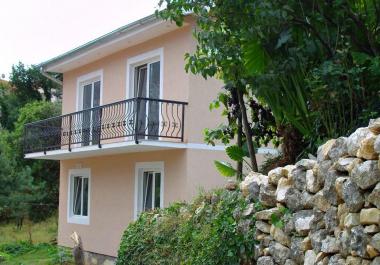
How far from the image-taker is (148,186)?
15297 millimetres

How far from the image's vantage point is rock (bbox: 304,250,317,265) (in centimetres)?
571

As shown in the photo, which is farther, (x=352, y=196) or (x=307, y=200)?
(x=307, y=200)

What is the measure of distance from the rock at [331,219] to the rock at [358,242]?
1.39ft

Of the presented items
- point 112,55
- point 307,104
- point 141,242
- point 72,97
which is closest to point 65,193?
point 72,97

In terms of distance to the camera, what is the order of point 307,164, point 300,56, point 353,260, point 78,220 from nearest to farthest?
point 353,260, point 307,164, point 300,56, point 78,220

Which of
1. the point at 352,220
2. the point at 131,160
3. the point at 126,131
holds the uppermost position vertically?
the point at 126,131

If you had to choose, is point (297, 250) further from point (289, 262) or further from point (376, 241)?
point (376, 241)

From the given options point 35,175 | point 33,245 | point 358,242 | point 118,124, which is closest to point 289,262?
point 358,242

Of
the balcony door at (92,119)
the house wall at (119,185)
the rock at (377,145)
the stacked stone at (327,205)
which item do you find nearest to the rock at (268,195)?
the stacked stone at (327,205)

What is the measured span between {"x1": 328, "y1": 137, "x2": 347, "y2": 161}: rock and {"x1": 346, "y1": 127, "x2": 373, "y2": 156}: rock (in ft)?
0.29

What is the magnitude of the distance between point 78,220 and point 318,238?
13705 mm

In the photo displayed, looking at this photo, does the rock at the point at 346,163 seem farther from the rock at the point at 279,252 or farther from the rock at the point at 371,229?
the rock at the point at 279,252

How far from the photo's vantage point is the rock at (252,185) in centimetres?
713

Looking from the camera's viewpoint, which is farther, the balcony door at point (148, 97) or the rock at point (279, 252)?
the balcony door at point (148, 97)
